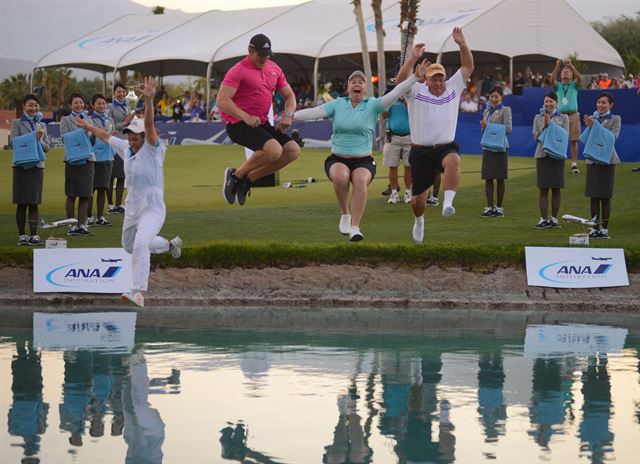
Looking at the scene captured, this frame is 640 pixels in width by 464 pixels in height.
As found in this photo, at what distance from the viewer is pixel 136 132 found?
45.4ft

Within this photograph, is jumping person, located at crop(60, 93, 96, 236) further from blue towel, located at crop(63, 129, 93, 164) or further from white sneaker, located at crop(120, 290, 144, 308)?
white sneaker, located at crop(120, 290, 144, 308)

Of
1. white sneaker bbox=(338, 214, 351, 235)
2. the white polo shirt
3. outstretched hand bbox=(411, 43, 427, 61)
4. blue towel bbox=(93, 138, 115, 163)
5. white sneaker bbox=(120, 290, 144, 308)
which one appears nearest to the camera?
white sneaker bbox=(120, 290, 144, 308)

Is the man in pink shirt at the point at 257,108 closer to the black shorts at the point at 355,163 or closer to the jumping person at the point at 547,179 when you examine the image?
the black shorts at the point at 355,163

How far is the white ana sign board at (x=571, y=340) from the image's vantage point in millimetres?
13961

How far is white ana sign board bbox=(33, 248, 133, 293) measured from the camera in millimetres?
17703

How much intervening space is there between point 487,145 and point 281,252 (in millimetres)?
5988

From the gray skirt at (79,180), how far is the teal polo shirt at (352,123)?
627 cm

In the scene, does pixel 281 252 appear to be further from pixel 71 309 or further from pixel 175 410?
pixel 175 410

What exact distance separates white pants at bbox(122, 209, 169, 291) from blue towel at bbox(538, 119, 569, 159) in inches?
358

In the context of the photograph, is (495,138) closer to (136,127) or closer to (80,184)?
(80,184)

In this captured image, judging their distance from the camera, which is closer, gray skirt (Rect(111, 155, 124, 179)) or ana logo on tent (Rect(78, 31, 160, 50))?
gray skirt (Rect(111, 155, 124, 179))

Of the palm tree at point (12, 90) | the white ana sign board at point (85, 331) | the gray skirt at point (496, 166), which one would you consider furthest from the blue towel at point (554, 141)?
the palm tree at point (12, 90)

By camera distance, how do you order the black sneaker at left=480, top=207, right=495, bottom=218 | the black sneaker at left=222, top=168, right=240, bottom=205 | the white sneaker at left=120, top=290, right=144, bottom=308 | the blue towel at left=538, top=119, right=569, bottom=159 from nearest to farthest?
the white sneaker at left=120, top=290, right=144, bottom=308 < the black sneaker at left=222, top=168, right=240, bottom=205 < the blue towel at left=538, top=119, right=569, bottom=159 < the black sneaker at left=480, top=207, right=495, bottom=218

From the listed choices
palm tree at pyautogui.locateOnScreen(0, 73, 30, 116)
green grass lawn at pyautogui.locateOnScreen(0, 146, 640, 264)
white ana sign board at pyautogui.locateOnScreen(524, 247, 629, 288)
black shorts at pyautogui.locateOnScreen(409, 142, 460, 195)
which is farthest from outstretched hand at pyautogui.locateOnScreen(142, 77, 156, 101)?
palm tree at pyautogui.locateOnScreen(0, 73, 30, 116)
